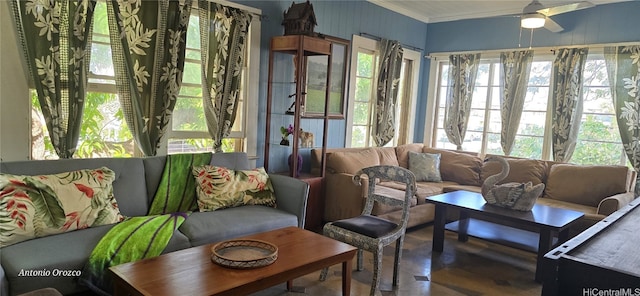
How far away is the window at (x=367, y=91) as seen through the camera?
4863 mm

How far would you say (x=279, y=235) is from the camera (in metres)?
2.50

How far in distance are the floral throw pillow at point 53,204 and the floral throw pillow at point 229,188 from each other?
0.58 metres

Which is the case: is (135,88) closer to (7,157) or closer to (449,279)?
(7,157)

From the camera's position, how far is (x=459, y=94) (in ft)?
17.8

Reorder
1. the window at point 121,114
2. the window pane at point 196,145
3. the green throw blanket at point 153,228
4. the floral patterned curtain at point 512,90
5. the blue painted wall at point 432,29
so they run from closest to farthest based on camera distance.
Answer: the green throw blanket at point 153,228, the window at point 121,114, the window pane at point 196,145, the blue painted wall at point 432,29, the floral patterned curtain at point 512,90

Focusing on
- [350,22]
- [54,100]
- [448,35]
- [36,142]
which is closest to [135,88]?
[54,100]

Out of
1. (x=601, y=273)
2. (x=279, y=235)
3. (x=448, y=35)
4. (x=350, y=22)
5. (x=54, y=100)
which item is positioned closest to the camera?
(x=601, y=273)

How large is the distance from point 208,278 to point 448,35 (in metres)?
4.84

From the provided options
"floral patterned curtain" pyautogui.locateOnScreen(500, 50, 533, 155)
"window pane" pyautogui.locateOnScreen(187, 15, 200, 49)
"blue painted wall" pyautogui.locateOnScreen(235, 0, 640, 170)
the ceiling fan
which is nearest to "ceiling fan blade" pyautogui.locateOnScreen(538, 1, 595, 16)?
the ceiling fan

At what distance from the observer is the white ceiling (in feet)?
16.1

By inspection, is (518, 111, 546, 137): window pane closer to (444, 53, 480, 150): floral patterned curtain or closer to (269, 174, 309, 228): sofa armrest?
(444, 53, 480, 150): floral patterned curtain

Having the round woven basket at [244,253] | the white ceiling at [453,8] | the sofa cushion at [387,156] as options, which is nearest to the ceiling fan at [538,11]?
the white ceiling at [453,8]

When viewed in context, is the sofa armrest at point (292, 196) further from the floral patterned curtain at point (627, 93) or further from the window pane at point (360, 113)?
the floral patterned curtain at point (627, 93)

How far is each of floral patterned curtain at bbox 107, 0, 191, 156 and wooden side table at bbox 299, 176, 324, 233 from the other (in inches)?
55.1
